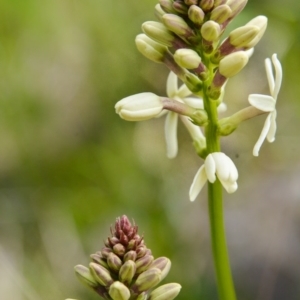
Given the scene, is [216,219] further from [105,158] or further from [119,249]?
[105,158]

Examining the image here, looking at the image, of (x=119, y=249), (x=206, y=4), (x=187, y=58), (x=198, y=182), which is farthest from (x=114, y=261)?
(x=206, y=4)

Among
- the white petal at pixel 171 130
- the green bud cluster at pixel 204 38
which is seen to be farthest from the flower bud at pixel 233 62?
the white petal at pixel 171 130

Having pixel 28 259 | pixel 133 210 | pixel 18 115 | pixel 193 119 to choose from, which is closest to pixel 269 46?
pixel 133 210

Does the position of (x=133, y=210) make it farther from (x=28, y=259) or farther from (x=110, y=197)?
(x=28, y=259)

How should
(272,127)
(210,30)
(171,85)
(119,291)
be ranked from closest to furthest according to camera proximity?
(119,291) < (210,30) < (272,127) < (171,85)

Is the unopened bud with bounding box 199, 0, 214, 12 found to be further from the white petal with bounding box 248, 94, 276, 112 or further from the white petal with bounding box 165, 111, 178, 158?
the white petal with bounding box 165, 111, 178, 158

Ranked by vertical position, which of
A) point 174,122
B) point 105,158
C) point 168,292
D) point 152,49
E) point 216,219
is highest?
point 105,158
